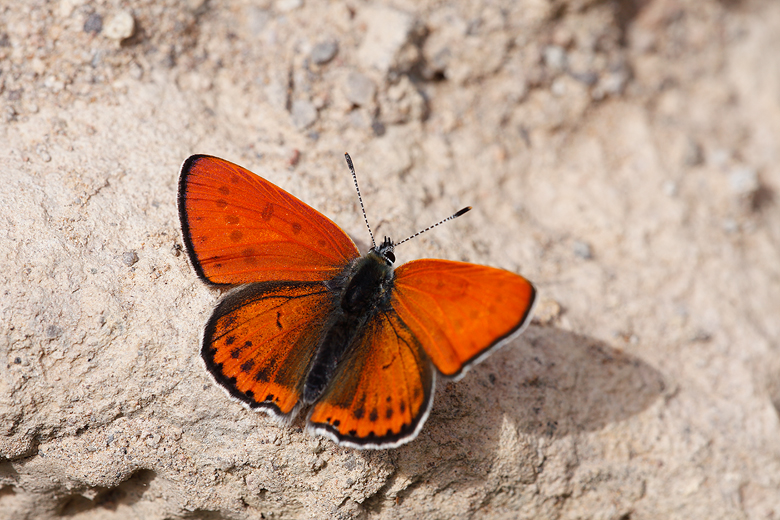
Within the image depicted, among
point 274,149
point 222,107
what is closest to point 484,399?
point 274,149

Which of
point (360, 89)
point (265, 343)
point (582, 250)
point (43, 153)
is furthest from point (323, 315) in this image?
point (582, 250)

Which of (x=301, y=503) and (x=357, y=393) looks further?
(x=301, y=503)

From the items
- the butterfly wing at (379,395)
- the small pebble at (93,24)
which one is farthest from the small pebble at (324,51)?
the butterfly wing at (379,395)

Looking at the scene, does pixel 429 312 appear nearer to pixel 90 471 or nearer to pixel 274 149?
pixel 274 149

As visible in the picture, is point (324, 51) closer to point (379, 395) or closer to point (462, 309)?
point (462, 309)

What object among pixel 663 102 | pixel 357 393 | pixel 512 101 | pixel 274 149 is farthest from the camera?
pixel 663 102

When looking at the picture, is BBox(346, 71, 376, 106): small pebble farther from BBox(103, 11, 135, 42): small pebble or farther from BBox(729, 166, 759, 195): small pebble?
BBox(729, 166, 759, 195): small pebble

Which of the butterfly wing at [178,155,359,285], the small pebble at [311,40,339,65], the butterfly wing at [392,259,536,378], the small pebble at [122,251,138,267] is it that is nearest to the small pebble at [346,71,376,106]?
the small pebble at [311,40,339,65]
